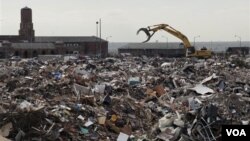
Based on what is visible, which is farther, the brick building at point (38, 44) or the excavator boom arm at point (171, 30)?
the brick building at point (38, 44)

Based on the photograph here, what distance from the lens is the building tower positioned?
90438mm

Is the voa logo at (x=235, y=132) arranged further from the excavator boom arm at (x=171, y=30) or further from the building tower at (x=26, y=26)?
the building tower at (x=26, y=26)

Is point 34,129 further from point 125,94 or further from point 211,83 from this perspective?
point 211,83

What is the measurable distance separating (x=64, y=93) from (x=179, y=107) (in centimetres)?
481

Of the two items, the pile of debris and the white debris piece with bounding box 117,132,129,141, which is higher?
the pile of debris

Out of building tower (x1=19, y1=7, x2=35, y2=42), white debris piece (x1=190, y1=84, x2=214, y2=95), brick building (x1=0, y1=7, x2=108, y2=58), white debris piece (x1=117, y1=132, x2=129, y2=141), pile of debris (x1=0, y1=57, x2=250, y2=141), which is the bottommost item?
white debris piece (x1=117, y1=132, x2=129, y2=141)

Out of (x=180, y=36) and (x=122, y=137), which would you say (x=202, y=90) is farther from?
(x=180, y=36)

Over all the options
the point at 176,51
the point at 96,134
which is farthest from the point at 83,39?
the point at 96,134

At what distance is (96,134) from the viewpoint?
1298 cm

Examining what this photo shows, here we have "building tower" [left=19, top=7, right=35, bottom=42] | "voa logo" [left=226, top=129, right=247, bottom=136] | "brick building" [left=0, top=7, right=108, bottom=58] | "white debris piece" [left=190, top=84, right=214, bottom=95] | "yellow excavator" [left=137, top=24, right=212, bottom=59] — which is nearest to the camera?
"voa logo" [left=226, top=129, right=247, bottom=136]

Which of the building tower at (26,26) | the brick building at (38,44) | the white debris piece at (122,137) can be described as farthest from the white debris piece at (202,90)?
the building tower at (26,26)

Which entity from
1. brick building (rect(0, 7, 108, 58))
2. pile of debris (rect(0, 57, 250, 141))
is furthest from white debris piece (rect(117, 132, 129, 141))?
brick building (rect(0, 7, 108, 58))

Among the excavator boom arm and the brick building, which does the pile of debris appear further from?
the brick building

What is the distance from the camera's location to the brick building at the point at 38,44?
3240 inches
